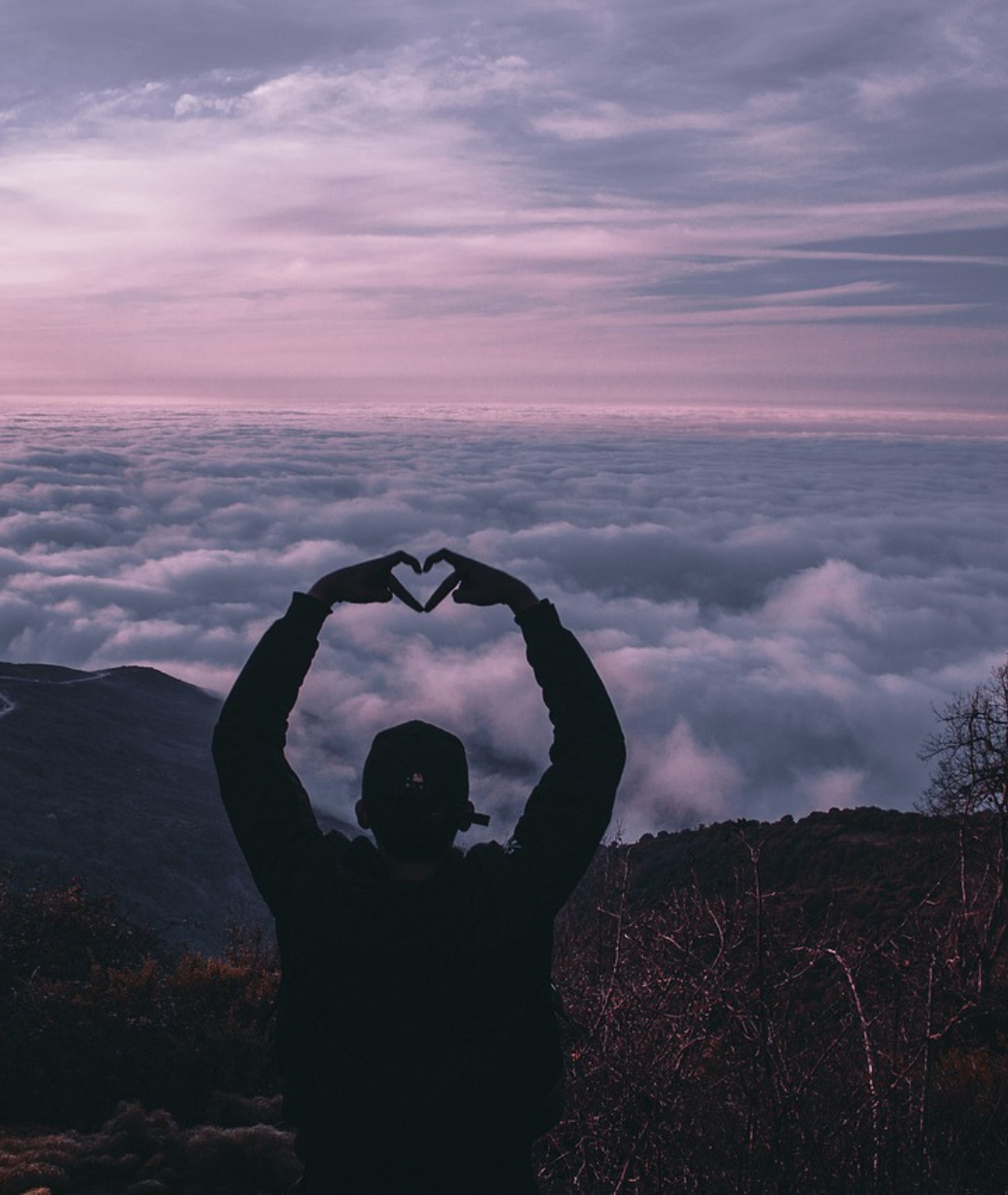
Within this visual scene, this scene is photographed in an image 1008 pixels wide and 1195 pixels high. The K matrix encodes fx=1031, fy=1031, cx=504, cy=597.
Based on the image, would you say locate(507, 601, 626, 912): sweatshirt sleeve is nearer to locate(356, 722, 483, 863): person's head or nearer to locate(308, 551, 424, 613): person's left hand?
locate(356, 722, 483, 863): person's head

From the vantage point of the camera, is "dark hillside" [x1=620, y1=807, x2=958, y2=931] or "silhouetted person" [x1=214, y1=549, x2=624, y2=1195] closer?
"silhouetted person" [x1=214, y1=549, x2=624, y2=1195]

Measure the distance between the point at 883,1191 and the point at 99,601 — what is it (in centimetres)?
15202

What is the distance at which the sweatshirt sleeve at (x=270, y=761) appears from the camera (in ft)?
6.69

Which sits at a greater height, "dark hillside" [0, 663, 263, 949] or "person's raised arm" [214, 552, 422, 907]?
"person's raised arm" [214, 552, 422, 907]

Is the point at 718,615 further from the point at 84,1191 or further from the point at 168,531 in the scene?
the point at 84,1191

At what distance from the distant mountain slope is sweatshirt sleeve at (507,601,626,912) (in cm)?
2996

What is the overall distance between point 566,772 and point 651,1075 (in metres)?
4.65

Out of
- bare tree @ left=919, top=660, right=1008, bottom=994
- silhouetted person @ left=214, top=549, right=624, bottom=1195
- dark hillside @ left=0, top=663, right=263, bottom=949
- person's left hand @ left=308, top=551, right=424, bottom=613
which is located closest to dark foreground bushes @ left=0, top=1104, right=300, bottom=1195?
silhouetted person @ left=214, top=549, right=624, bottom=1195

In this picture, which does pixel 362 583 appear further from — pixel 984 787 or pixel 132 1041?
pixel 984 787

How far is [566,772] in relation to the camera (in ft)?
7.17

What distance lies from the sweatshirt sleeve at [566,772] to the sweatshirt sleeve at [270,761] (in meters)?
0.44

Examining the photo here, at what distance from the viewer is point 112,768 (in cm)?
5778

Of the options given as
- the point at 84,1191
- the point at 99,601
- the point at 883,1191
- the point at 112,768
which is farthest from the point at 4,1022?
the point at 99,601

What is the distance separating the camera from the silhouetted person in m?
1.93
